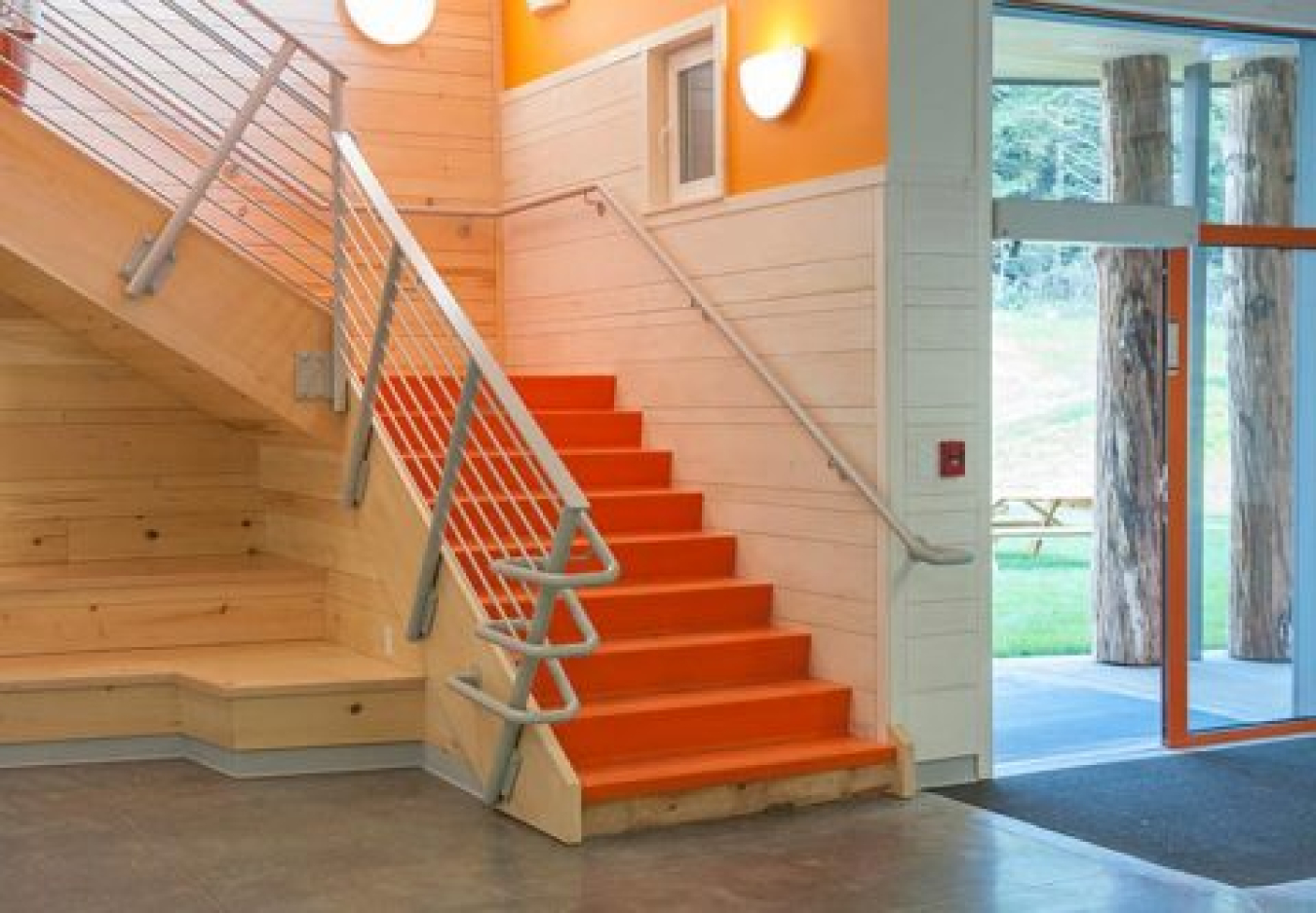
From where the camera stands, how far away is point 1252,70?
6.78 metres

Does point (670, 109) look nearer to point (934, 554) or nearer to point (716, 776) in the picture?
point (934, 554)

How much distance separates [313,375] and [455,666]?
1.38 m

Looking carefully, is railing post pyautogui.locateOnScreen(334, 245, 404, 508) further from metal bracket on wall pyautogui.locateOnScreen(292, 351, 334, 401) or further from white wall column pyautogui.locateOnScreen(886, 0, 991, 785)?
white wall column pyautogui.locateOnScreen(886, 0, 991, 785)

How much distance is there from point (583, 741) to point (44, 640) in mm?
2385

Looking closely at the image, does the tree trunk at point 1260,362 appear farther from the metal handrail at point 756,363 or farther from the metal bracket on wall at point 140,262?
the metal bracket on wall at point 140,262

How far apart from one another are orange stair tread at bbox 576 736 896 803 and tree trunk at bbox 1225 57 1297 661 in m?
1.91

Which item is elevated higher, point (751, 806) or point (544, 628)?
point (544, 628)

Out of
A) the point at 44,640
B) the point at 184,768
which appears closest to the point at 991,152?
the point at 184,768

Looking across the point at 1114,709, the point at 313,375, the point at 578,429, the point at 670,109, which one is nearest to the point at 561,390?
the point at 578,429

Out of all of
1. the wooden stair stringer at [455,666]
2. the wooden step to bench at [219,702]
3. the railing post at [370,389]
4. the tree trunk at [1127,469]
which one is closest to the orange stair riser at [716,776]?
the wooden stair stringer at [455,666]

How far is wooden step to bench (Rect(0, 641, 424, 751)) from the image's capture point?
5.99m

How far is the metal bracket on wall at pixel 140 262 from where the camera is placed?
20.0 feet

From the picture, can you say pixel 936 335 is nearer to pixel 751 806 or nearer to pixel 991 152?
pixel 991 152

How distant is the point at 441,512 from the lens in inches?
224
